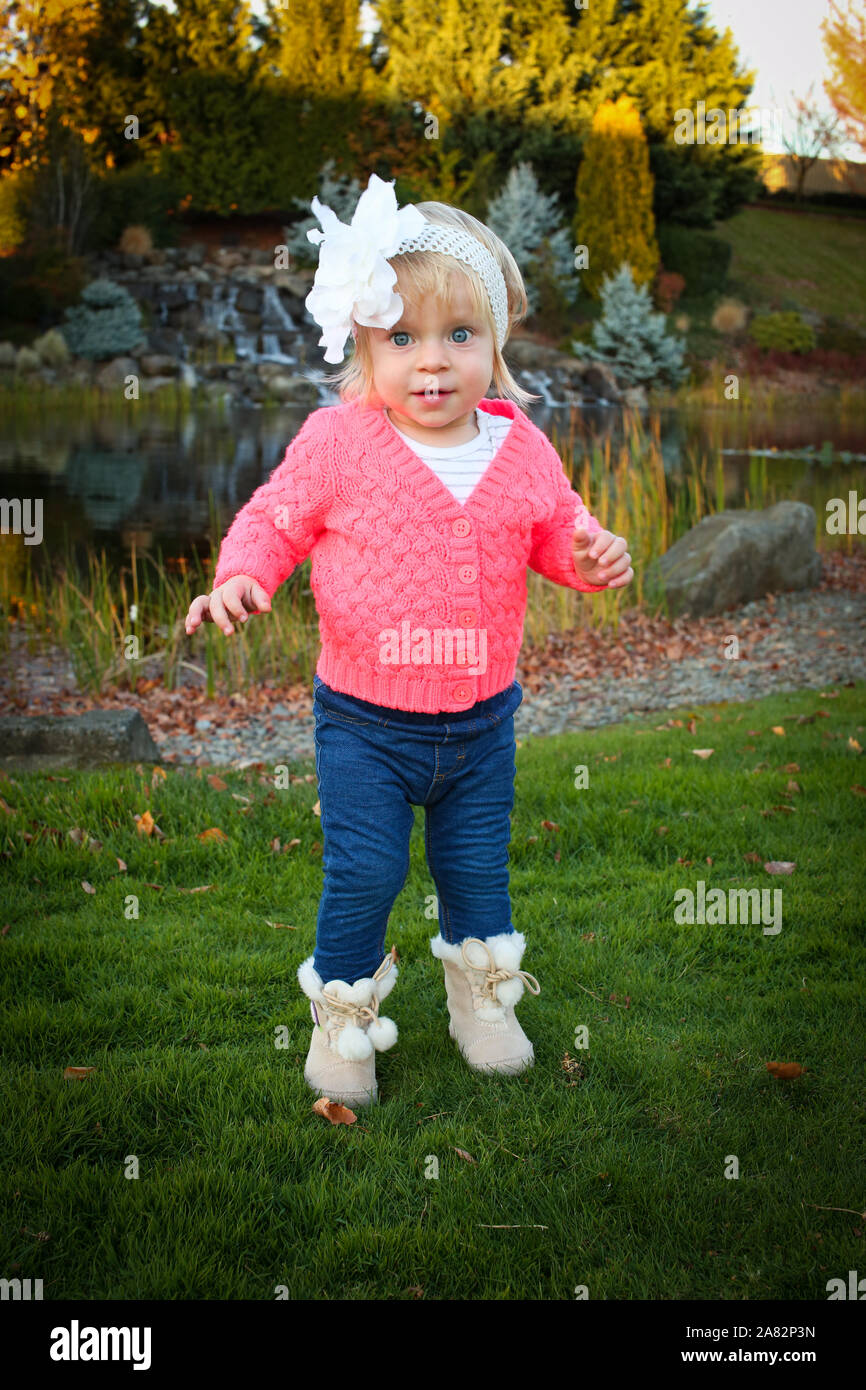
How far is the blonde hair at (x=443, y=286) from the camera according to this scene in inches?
81.7

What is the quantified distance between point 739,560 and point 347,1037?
6211mm

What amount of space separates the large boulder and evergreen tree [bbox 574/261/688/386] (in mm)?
12698

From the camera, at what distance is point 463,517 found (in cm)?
215

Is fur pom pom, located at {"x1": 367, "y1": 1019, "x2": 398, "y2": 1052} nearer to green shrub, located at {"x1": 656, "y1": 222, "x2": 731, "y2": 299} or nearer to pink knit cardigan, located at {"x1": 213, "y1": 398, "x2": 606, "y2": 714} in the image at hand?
pink knit cardigan, located at {"x1": 213, "y1": 398, "x2": 606, "y2": 714}

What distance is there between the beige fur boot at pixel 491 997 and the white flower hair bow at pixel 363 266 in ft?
4.02

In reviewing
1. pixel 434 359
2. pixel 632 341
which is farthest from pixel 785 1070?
pixel 632 341

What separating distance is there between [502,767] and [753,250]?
29.3 meters

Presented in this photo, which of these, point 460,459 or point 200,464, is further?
point 200,464

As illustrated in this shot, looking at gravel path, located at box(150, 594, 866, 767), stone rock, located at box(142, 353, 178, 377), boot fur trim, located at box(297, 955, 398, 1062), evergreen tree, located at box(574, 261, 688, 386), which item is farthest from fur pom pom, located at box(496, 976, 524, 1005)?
evergreen tree, located at box(574, 261, 688, 386)

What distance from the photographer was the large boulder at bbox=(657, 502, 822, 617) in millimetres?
7672

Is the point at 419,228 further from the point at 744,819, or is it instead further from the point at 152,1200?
the point at 744,819

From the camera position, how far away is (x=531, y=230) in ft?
71.6

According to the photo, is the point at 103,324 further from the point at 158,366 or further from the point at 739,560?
the point at 739,560

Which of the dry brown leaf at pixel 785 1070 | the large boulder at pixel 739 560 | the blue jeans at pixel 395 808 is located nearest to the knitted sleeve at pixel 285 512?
the blue jeans at pixel 395 808
